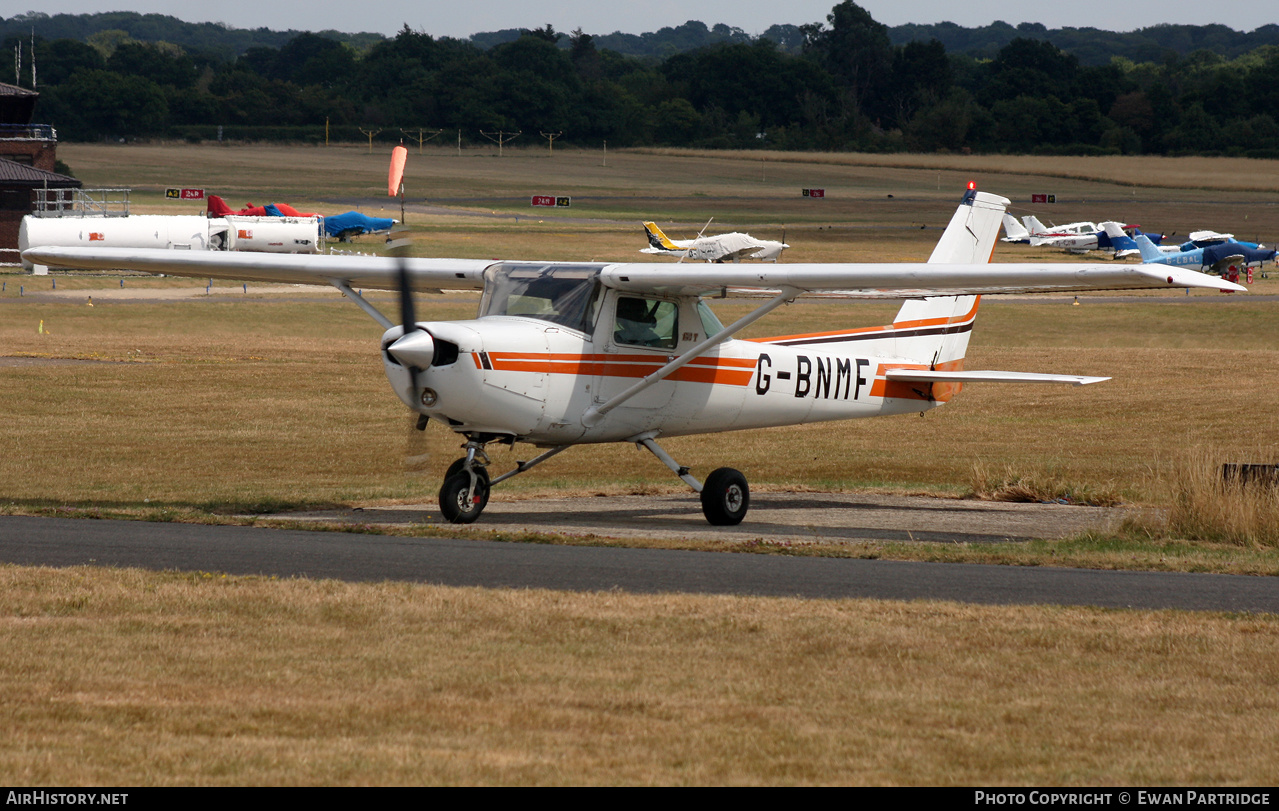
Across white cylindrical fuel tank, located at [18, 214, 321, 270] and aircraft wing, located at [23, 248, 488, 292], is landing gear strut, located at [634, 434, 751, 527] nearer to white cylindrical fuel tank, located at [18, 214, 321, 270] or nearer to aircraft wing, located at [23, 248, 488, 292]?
aircraft wing, located at [23, 248, 488, 292]

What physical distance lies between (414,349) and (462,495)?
6.85 ft

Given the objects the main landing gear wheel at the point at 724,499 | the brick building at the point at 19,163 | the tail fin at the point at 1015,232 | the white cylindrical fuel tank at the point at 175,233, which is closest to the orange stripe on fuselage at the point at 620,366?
the main landing gear wheel at the point at 724,499

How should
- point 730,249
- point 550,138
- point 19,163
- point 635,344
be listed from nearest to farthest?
point 635,344
point 730,249
point 19,163
point 550,138

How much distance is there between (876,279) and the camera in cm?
1361

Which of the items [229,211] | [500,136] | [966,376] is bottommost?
[229,211]

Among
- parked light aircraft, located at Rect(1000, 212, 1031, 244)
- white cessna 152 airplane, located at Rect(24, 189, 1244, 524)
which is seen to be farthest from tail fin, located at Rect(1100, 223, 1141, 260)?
white cessna 152 airplane, located at Rect(24, 189, 1244, 524)

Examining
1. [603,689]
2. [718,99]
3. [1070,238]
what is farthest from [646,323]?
[718,99]

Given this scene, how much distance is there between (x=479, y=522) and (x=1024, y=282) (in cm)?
596

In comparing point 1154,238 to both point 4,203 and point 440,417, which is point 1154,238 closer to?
point 4,203

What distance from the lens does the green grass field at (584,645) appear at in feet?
19.2

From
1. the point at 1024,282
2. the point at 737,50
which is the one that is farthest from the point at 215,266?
the point at 737,50

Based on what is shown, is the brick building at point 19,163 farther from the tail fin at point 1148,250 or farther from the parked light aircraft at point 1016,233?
the tail fin at point 1148,250

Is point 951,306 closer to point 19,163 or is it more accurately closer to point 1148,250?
point 1148,250

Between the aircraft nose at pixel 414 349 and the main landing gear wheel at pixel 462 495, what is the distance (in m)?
1.75
